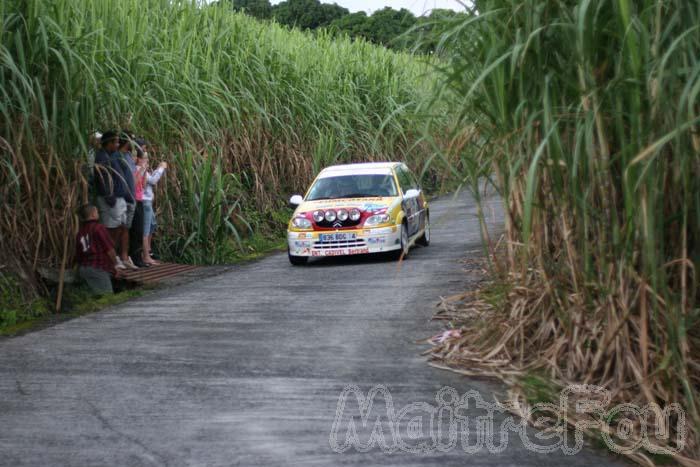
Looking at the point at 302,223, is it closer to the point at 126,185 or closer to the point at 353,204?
the point at 353,204

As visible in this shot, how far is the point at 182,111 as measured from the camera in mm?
16188

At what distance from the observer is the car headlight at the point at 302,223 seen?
16.2 metres

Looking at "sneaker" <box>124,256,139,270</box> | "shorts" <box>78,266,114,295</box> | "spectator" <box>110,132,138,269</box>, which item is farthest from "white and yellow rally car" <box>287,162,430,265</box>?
"shorts" <box>78,266,114,295</box>

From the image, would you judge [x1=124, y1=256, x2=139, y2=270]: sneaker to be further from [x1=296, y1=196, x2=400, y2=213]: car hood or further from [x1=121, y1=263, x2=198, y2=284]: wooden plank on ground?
[x1=296, y1=196, x2=400, y2=213]: car hood

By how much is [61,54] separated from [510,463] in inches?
293

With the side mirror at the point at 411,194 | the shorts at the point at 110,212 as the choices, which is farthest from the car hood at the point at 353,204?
the shorts at the point at 110,212

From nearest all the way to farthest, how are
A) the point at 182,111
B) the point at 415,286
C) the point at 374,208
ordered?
the point at 415,286 → the point at 182,111 → the point at 374,208

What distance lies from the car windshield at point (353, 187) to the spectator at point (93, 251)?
512cm

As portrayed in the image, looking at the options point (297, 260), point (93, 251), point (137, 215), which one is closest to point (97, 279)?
point (93, 251)

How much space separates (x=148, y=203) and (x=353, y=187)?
3.85 meters

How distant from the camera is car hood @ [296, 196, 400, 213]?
53.6ft

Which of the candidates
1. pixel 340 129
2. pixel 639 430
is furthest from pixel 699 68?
pixel 340 129

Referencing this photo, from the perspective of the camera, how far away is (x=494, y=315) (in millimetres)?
8078

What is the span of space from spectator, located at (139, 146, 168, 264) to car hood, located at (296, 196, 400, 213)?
2429 millimetres
